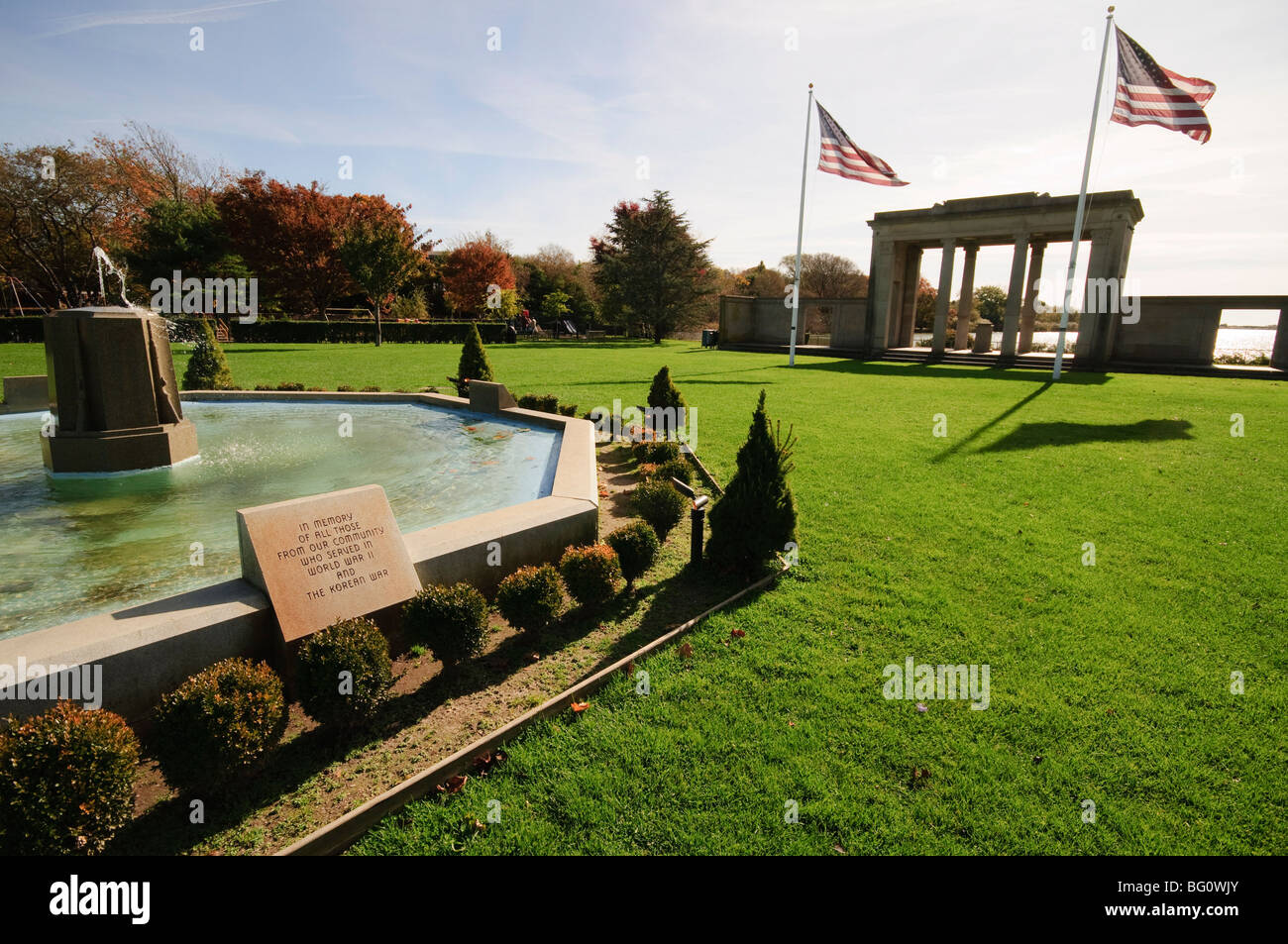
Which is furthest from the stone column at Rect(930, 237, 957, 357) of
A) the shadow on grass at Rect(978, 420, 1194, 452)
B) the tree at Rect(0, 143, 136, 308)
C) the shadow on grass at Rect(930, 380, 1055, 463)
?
the tree at Rect(0, 143, 136, 308)

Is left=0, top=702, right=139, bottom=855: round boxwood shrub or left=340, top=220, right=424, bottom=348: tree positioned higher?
left=340, top=220, right=424, bottom=348: tree

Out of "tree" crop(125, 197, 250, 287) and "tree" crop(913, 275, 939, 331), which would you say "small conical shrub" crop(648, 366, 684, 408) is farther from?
"tree" crop(913, 275, 939, 331)

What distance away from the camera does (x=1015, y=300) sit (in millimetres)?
32375

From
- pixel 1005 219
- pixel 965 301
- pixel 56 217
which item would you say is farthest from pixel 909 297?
pixel 56 217

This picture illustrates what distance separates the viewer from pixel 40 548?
20.1 feet

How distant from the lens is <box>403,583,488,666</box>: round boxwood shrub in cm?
466

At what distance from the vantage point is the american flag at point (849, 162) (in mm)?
21906

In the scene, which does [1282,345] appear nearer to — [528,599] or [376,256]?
[528,599]

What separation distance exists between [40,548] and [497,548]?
4.71 m

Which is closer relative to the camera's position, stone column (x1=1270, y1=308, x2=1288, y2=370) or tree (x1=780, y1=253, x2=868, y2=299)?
stone column (x1=1270, y1=308, x2=1288, y2=370)

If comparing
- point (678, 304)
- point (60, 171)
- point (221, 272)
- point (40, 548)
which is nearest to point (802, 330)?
point (678, 304)

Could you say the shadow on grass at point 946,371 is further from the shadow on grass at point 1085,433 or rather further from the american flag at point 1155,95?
the shadow on grass at point 1085,433

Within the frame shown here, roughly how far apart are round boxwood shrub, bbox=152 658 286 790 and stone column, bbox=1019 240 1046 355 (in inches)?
1668
